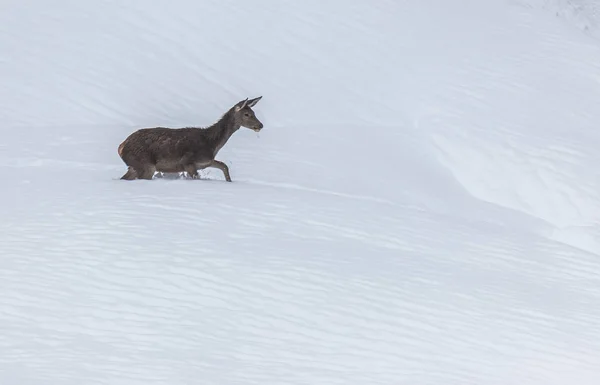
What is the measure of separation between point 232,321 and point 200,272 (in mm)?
1039

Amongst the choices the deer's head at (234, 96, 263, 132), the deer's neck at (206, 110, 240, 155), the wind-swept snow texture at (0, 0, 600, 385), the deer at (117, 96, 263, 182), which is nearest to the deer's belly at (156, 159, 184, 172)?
the deer at (117, 96, 263, 182)

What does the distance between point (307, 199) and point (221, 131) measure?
1455 millimetres

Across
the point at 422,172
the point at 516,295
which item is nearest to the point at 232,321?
the point at 516,295

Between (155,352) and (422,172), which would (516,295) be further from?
(422,172)

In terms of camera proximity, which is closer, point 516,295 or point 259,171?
point 516,295

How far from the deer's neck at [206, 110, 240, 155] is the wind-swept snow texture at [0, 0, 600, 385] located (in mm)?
517

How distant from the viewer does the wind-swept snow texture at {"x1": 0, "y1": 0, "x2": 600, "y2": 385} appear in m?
9.55

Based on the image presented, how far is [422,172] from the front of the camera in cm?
1844

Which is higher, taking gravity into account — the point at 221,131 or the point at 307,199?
the point at 221,131

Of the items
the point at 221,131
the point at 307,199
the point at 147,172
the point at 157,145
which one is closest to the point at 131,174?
the point at 147,172

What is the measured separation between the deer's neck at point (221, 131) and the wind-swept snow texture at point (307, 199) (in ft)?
1.70

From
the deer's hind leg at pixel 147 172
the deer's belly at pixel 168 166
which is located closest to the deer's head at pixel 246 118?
the deer's belly at pixel 168 166

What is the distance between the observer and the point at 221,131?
1328 centimetres

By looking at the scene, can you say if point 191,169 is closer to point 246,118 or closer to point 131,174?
point 131,174
